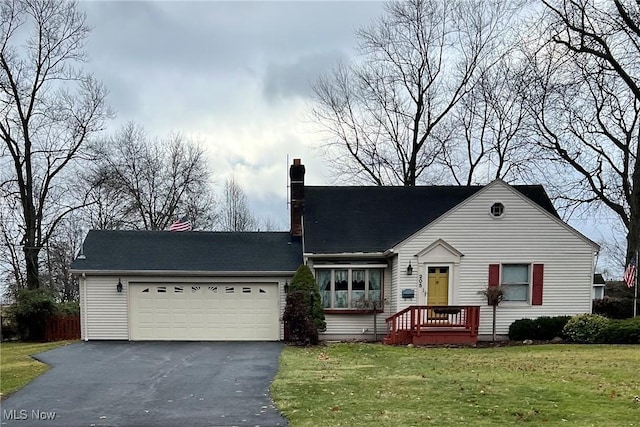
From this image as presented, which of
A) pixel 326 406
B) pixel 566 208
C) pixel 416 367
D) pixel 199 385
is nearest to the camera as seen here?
pixel 326 406

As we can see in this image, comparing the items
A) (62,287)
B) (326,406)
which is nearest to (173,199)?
(62,287)

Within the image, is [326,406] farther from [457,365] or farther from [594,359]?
[594,359]

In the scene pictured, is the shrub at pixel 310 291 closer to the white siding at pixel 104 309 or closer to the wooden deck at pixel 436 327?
the wooden deck at pixel 436 327

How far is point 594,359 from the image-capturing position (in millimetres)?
11984

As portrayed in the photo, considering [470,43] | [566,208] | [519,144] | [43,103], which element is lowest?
[566,208]

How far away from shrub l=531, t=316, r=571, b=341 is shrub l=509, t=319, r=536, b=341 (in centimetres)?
12

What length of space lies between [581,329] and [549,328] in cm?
100

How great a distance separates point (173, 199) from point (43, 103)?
10539 millimetres

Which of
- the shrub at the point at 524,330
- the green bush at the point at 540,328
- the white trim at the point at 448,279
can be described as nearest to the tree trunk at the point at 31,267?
the white trim at the point at 448,279

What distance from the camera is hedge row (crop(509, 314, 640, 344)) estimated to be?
15.3 meters

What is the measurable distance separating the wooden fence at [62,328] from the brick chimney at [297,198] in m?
9.36

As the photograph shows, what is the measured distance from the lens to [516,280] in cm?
1753

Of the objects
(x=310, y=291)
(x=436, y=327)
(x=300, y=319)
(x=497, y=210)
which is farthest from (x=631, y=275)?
(x=300, y=319)

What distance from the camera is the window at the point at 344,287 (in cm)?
1819
